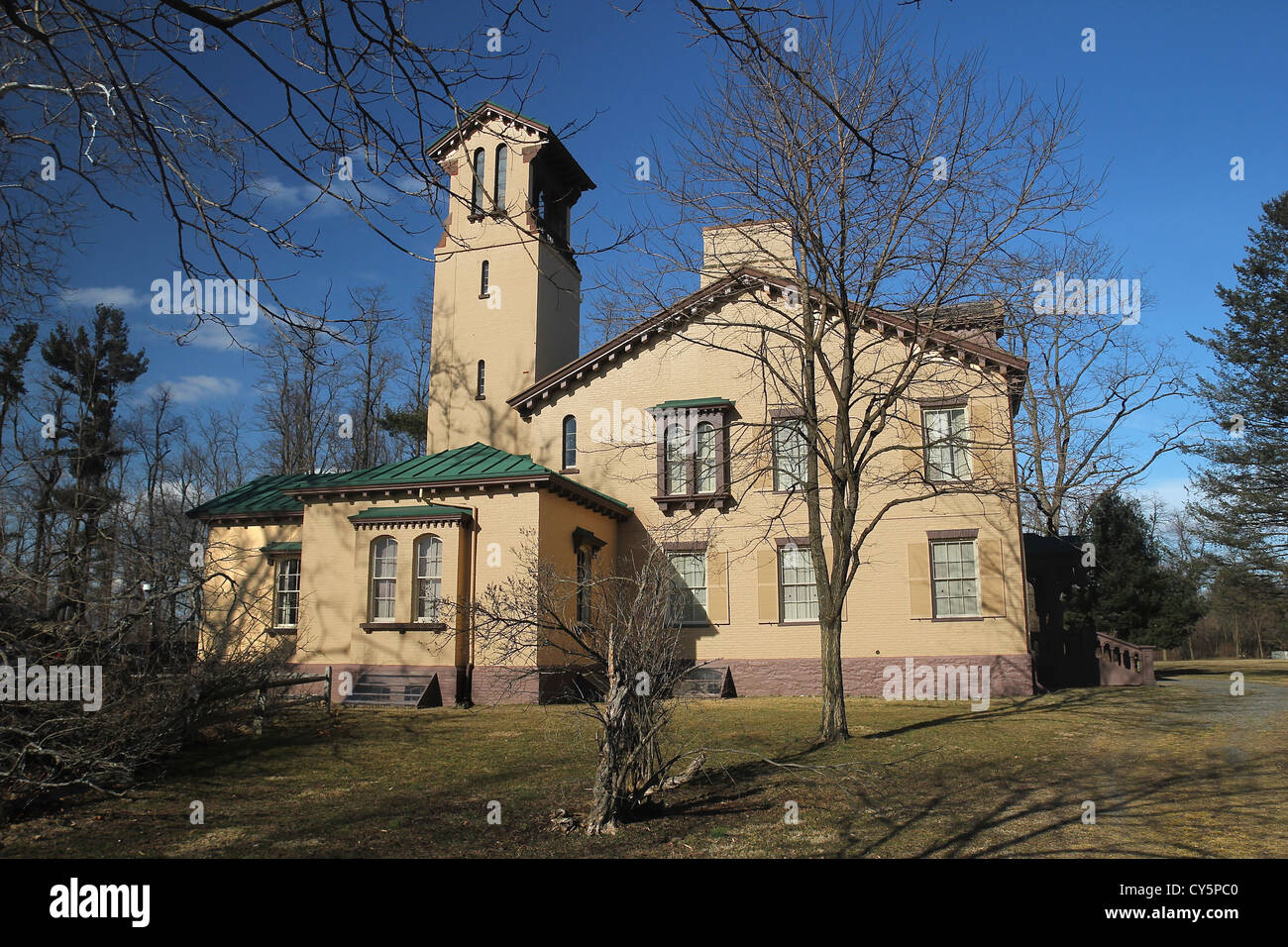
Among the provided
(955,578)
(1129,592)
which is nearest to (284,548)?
(955,578)

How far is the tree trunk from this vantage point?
1202 cm

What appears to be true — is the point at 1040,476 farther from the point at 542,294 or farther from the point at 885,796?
the point at 885,796

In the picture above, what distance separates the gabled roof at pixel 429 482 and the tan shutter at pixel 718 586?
267 centimetres

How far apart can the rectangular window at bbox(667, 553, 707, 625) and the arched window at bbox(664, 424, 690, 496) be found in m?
1.79

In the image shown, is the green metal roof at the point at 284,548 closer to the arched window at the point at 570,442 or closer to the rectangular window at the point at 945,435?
the arched window at the point at 570,442

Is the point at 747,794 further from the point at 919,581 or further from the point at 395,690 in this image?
the point at 919,581

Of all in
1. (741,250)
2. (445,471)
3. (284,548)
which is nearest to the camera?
(741,250)

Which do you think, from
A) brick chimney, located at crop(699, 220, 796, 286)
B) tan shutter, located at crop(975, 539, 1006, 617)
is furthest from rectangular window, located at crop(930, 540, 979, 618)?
brick chimney, located at crop(699, 220, 796, 286)

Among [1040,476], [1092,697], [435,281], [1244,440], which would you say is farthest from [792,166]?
[1244,440]

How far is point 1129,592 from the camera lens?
26750 mm

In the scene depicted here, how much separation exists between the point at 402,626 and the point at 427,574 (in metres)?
1.26

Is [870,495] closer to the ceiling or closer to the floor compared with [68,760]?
closer to the ceiling
